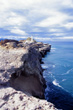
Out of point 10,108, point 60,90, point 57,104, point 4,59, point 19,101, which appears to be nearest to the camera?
point 10,108

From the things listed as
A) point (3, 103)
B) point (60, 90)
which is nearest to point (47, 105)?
point (3, 103)

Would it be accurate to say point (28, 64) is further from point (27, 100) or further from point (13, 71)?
point (27, 100)

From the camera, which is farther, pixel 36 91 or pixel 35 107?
pixel 36 91

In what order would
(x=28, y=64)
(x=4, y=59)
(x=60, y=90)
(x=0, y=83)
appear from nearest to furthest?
(x=0, y=83) → (x=4, y=59) → (x=28, y=64) → (x=60, y=90)

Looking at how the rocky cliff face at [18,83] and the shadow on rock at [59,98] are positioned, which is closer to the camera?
the rocky cliff face at [18,83]

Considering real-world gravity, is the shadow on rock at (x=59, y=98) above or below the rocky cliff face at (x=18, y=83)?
below

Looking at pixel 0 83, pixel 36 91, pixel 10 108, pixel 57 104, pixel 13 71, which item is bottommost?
pixel 57 104

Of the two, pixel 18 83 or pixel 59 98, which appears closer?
pixel 18 83

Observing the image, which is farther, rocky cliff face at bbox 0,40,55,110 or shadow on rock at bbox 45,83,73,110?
shadow on rock at bbox 45,83,73,110

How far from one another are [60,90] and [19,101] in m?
19.0

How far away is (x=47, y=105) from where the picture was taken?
8.92m

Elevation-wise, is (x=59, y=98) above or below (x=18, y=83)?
below

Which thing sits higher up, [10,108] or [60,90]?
[10,108]

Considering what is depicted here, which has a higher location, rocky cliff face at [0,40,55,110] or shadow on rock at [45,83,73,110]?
rocky cliff face at [0,40,55,110]
